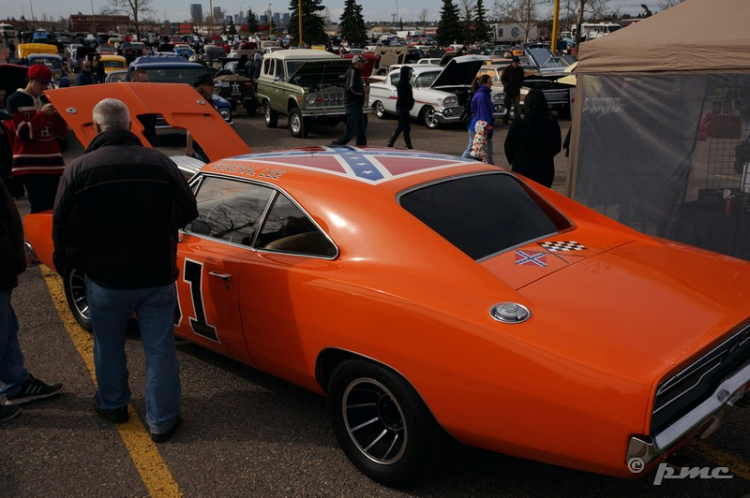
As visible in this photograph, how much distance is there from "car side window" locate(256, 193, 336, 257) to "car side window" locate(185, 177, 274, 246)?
0.11m

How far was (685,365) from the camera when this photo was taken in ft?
8.36

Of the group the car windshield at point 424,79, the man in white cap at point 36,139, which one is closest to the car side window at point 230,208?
the man in white cap at point 36,139

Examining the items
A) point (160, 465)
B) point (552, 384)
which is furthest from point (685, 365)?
point (160, 465)

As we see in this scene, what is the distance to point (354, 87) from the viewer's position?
12.3 metres

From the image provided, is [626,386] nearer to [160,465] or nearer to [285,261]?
[285,261]

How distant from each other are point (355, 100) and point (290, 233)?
917cm

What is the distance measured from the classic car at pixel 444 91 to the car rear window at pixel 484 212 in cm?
1279

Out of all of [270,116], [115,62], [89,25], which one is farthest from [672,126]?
[89,25]

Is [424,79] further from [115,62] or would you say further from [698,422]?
[698,422]

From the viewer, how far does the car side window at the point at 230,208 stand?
3916 mm

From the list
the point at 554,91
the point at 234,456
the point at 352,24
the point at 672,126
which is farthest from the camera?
the point at 352,24

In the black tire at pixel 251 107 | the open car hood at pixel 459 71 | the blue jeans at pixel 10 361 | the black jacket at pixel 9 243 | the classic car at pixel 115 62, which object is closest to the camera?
the black jacket at pixel 9 243

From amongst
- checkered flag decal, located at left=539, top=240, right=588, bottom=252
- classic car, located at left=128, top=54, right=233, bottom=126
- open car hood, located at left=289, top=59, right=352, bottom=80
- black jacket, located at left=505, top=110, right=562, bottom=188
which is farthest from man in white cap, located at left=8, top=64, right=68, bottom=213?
open car hood, located at left=289, top=59, right=352, bottom=80

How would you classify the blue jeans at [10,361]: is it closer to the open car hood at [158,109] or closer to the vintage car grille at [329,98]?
the open car hood at [158,109]
